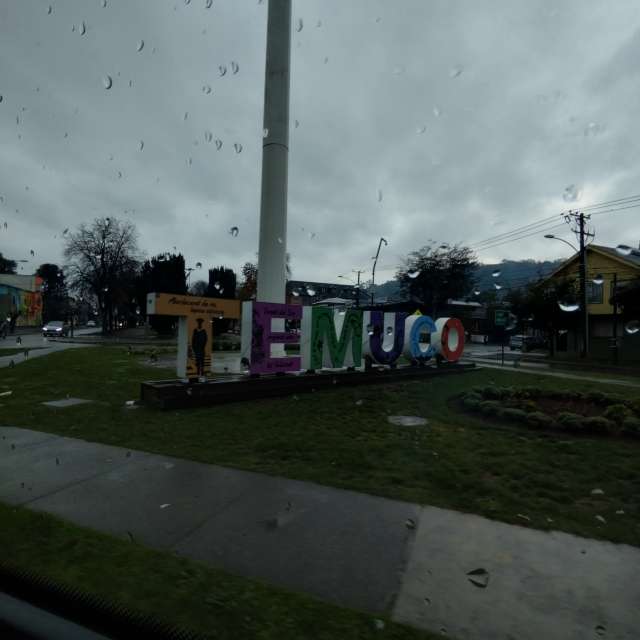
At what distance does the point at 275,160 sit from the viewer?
1554 centimetres

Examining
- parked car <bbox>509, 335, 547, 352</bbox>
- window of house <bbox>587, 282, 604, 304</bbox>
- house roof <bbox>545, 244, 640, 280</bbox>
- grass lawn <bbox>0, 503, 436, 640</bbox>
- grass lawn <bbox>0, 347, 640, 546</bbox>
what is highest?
house roof <bbox>545, 244, 640, 280</bbox>

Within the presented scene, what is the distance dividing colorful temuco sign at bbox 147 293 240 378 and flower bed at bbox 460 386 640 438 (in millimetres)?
6229

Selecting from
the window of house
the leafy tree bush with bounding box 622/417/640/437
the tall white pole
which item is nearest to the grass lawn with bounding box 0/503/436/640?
the leafy tree bush with bounding box 622/417/640/437

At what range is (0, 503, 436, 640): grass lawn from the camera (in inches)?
98.3

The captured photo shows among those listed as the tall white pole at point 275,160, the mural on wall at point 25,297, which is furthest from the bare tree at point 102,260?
the tall white pole at point 275,160

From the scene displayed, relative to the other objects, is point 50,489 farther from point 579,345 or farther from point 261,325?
point 579,345

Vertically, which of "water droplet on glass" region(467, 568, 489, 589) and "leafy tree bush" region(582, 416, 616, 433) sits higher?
"leafy tree bush" region(582, 416, 616, 433)

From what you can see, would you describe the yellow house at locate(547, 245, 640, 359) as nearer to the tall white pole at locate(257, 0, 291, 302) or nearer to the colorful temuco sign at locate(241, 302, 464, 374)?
the colorful temuco sign at locate(241, 302, 464, 374)

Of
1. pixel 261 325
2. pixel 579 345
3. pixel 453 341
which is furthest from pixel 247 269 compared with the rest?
pixel 261 325

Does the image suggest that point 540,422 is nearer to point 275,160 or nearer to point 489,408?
point 489,408

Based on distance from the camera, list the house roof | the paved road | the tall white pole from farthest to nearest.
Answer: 1. the house roof
2. the paved road
3. the tall white pole

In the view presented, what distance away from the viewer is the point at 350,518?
3955mm

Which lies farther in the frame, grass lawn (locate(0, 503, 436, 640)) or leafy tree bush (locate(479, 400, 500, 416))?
leafy tree bush (locate(479, 400, 500, 416))

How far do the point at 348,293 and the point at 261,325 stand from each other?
90224 mm
